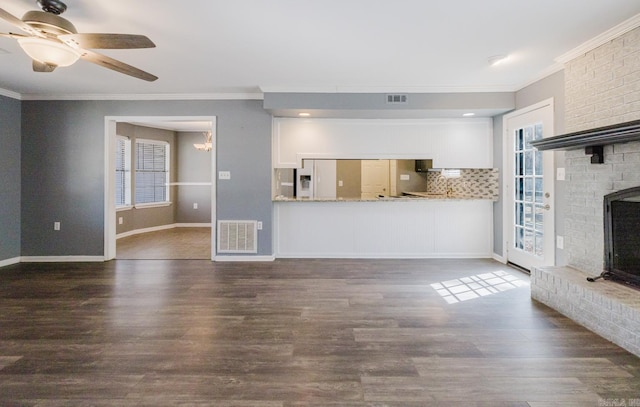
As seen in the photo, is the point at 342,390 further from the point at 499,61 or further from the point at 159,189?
the point at 159,189

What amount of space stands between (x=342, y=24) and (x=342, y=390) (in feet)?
8.70

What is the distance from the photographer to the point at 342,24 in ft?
9.21

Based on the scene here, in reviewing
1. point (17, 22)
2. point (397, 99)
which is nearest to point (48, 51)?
point (17, 22)

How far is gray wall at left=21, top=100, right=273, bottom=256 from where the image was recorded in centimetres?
500

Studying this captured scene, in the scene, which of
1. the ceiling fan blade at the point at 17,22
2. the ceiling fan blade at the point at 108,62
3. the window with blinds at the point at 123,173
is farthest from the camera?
the window with blinds at the point at 123,173

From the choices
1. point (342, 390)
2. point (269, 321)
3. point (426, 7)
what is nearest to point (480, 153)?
point (426, 7)

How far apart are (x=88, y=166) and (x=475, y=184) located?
5.86 metres

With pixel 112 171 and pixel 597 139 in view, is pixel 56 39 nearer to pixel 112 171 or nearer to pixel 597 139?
pixel 112 171

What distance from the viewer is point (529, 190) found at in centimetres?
429

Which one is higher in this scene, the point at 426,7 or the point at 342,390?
the point at 426,7

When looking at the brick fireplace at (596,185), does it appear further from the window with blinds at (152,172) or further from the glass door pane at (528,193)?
the window with blinds at (152,172)

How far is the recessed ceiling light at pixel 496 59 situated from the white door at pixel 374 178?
3529 millimetres

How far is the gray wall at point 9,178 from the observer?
4809 mm

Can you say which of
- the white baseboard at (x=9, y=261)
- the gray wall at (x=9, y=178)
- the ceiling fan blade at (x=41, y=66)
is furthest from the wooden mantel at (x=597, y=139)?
the white baseboard at (x=9, y=261)
